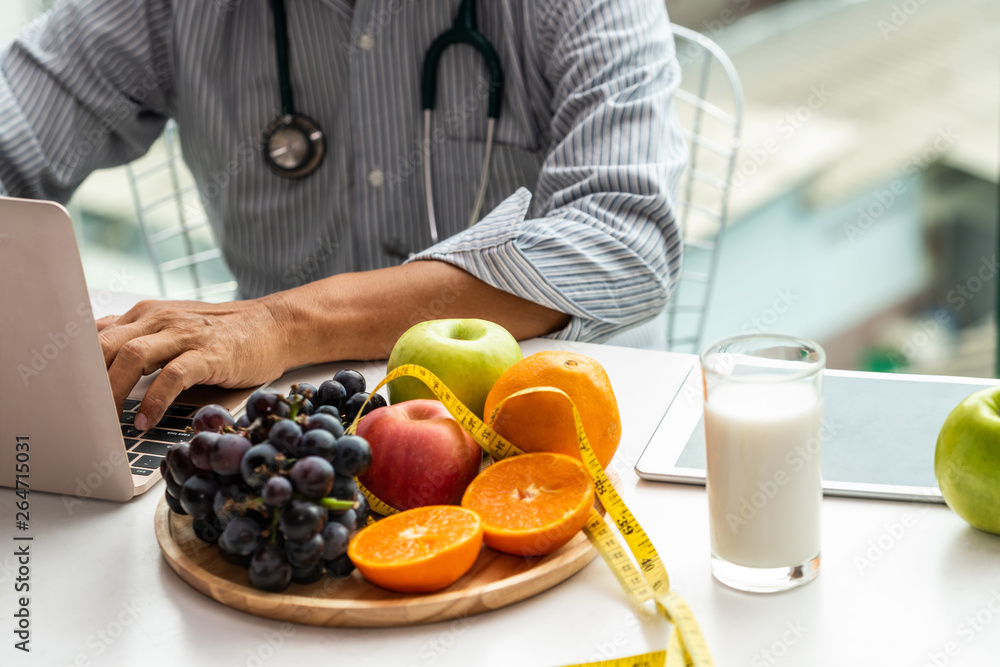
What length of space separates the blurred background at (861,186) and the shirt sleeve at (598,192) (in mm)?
2085

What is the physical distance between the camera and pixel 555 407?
71 centimetres

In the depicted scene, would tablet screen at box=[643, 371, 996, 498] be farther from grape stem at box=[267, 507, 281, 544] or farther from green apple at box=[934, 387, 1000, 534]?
grape stem at box=[267, 507, 281, 544]

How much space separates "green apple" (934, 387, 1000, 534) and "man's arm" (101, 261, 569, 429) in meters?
0.55

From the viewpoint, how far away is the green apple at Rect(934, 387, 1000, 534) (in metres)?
0.63

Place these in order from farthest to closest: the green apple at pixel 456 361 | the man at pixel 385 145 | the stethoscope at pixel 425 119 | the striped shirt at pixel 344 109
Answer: the stethoscope at pixel 425 119, the striped shirt at pixel 344 109, the man at pixel 385 145, the green apple at pixel 456 361

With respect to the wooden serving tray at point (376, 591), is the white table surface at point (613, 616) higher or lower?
lower

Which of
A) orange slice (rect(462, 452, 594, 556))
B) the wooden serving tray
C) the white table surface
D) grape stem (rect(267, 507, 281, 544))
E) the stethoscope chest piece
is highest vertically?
the stethoscope chest piece

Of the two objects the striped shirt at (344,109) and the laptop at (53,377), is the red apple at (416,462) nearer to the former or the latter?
the laptop at (53,377)

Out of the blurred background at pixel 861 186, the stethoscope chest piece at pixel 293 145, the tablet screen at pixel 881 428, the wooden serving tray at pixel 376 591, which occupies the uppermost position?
the stethoscope chest piece at pixel 293 145

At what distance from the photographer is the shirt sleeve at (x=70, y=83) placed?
4.81 feet

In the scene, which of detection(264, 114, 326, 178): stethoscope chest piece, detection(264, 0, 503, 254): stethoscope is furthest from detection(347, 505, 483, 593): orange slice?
detection(264, 114, 326, 178): stethoscope chest piece

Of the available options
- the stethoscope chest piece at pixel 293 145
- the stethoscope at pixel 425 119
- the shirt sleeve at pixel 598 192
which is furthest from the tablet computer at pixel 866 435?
the stethoscope chest piece at pixel 293 145

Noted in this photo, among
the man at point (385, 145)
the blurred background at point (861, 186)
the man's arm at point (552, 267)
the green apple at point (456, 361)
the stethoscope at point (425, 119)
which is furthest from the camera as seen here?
the blurred background at point (861, 186)

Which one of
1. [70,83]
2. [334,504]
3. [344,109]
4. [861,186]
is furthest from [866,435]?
[861,186]
